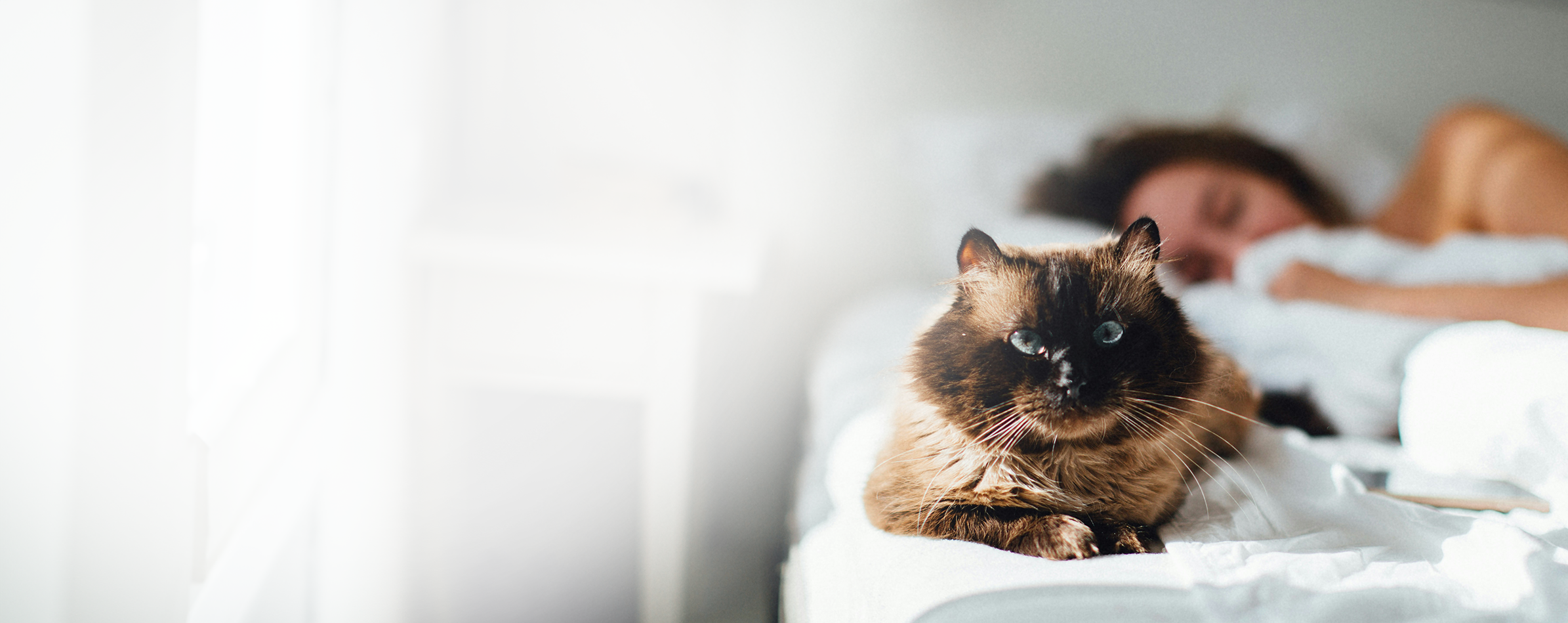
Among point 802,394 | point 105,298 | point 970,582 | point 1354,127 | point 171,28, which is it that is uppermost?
point 1354,127

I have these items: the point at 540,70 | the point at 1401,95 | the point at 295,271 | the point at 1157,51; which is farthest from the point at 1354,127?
Result: the point at 295,271

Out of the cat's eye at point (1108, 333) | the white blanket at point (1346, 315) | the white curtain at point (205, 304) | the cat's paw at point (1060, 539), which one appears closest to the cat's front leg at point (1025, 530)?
the cat's paw at point (1060, 539)

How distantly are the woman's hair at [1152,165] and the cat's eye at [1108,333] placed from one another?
1.62 ft

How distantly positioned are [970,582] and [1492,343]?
405mm

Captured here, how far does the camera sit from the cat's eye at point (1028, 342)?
36 cm

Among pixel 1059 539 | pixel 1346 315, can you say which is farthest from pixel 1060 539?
pixel 1346 315

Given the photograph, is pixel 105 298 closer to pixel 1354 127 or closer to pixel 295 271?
pixel 295 271

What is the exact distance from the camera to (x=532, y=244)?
988 mm

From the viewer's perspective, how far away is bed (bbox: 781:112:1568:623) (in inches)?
16.0

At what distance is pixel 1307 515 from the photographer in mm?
500

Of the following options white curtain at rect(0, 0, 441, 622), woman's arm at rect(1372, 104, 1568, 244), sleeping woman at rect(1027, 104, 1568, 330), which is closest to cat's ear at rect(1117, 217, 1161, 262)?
sleeping woman at rect(1027, 104, 1568, 330)

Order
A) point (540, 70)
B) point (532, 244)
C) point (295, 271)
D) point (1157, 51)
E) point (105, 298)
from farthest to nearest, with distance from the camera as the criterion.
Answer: point (1157, 51)
point (540, 70)
point (532, 244)
point (295, 271)
point (105, 298)

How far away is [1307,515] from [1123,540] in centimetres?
17

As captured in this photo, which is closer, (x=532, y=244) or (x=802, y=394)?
(x=532, y=244)
